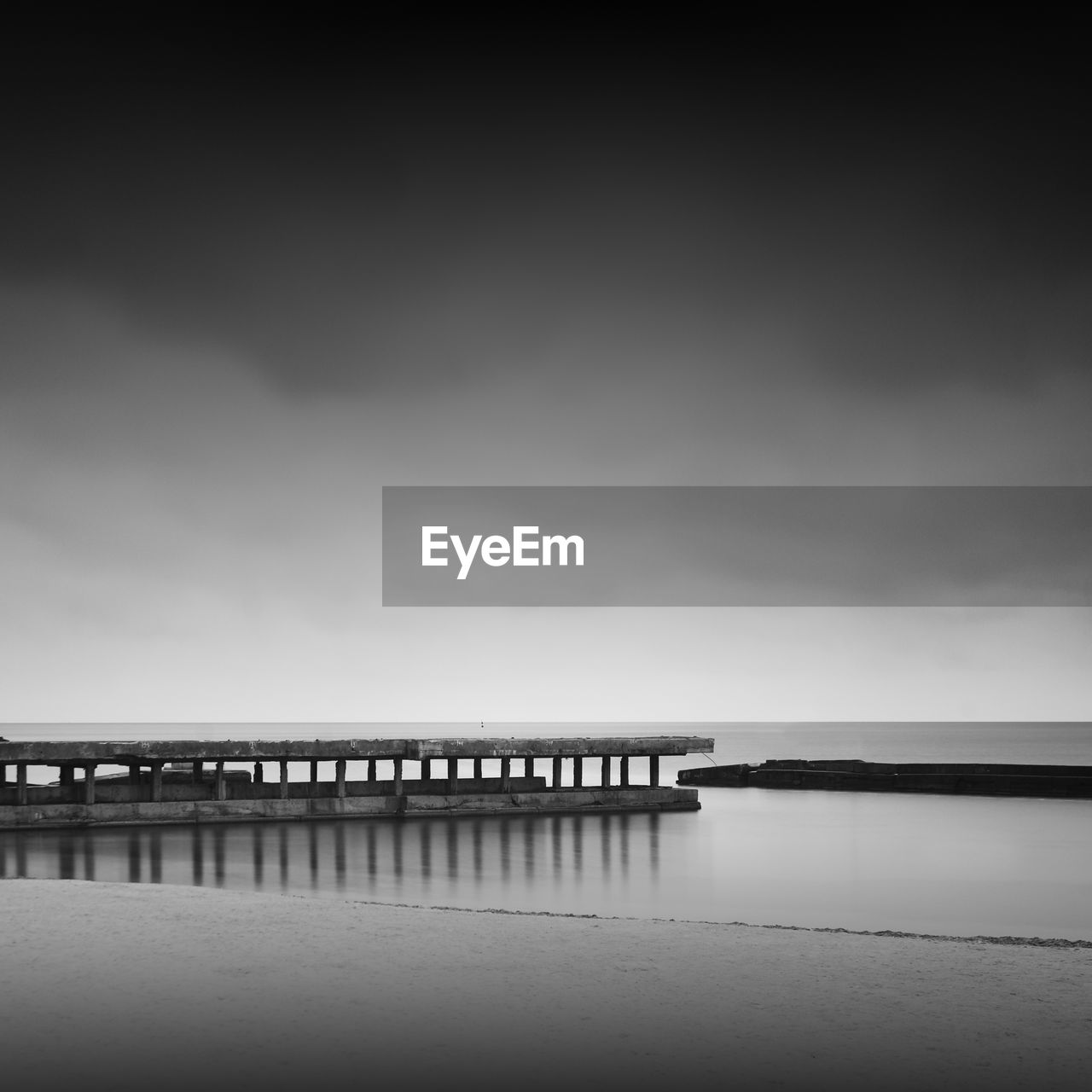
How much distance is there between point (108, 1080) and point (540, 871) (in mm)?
15269

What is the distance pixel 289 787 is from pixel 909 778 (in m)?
26.6

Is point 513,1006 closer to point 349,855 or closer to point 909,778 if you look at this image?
point 349,855

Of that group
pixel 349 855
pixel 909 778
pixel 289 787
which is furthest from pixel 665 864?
pixel 909 778

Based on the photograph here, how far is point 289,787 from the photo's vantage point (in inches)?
1208

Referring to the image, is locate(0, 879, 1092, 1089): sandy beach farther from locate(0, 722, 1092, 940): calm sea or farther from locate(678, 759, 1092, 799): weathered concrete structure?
locate(678, 759, 1092, 799): weathered concrete structure

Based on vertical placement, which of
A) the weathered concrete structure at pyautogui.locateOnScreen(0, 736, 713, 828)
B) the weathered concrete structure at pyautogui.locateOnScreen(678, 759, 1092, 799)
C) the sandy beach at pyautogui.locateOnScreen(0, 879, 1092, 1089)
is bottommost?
the weathered concrete structure at pyautogui.locateOnScreen(678, 759, 1092, 799)

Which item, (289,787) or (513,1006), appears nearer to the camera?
(513,1006)

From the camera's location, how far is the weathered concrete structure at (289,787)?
26438 mm

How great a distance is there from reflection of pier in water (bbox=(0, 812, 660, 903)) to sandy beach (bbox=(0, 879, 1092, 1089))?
766cm

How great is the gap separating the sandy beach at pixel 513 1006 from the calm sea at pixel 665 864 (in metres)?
6.39

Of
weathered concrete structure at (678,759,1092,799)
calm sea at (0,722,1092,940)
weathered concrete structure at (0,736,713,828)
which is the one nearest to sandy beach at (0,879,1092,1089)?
calm sea at (0,722,1092,940)

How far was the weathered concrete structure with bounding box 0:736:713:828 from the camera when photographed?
26.4 meters

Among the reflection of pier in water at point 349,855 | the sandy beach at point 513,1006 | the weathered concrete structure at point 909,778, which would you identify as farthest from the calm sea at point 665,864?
the weathered concrete structure at point 909,778

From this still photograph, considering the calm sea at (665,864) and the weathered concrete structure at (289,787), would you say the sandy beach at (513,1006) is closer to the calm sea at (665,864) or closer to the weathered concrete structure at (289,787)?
the calm sea at (665,864)
